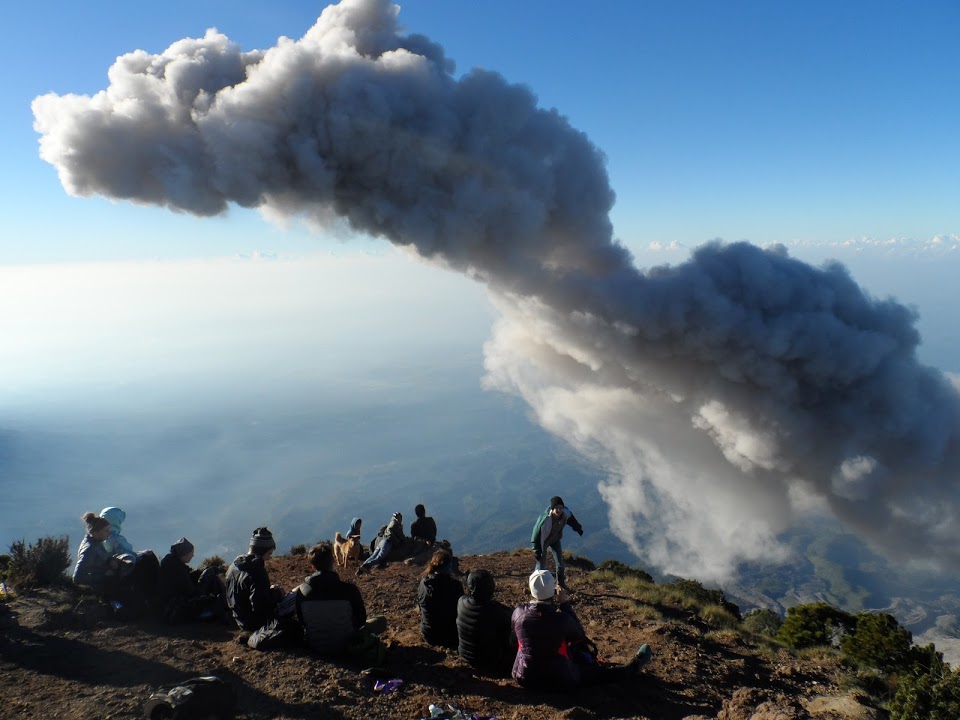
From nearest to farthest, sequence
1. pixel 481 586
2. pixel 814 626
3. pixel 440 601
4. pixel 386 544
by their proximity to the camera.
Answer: pixel 481 586, pixel 440 601, pixel 814 626, pixel 386 544

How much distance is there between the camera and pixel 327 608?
24.0 feet

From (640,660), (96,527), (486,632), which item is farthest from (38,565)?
(640,660)

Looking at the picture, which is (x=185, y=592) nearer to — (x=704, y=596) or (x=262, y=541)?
(x=262, y=541)

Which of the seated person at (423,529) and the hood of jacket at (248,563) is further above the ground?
the seated person at (423,529)

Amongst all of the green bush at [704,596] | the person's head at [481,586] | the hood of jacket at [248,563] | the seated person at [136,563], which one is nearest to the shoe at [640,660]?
the person's head at [481,586]

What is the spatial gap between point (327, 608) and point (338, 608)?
0.14m

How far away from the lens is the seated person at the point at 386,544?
13648mm

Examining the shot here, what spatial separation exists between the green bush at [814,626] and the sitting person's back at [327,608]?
7907 mm

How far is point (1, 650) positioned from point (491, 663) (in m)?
7.06

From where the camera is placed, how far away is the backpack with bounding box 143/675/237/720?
5660 millimetres

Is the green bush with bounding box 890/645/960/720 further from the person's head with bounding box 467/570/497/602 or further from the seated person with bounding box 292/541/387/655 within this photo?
the seated person with bounding box 292/541/387/655

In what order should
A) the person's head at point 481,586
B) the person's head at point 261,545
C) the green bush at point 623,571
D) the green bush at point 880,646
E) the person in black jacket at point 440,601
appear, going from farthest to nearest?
the green bush at point 623,571, the green bush at point 880,646, the person's head at point 261,545, the person in black jacket at point 440,601, the person's head at point 481,586

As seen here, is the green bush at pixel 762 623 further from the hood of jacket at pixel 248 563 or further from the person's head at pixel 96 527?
the person's head at pixel 96 527

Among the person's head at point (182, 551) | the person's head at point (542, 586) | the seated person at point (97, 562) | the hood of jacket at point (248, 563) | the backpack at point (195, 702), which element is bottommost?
the backpack at point (195, 702)
